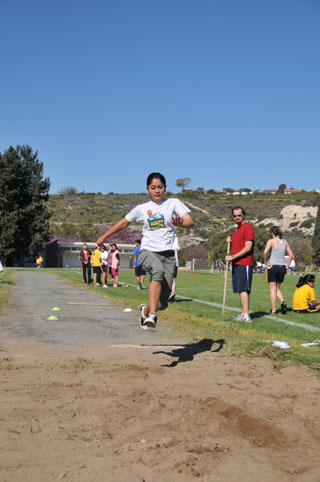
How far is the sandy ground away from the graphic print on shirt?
1.49 metres

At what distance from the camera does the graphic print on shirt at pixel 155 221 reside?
19.2 feet

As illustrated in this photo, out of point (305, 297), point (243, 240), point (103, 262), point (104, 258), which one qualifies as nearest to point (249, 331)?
point (243, 240)

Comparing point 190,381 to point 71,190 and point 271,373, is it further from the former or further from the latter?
point 71,190

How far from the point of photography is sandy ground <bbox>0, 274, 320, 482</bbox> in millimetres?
2760

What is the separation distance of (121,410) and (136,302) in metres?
9.63

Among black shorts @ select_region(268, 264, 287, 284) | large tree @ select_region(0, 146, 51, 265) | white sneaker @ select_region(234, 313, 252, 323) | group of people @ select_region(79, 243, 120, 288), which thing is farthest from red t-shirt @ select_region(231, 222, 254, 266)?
large tree @ select_region(0, 146, 51, 265)

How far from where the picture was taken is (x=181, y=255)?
72812 mm

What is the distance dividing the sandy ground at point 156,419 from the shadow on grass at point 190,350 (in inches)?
4.9

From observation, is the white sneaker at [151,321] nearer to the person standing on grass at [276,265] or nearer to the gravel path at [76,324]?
the gravel path at [76,324]

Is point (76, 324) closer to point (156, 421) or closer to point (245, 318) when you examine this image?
point (245, 318)

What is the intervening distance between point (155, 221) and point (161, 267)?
0.54m

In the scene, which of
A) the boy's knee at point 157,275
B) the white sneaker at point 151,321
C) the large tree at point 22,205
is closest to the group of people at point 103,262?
the boy's knee at point 157,275

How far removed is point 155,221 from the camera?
5.88m

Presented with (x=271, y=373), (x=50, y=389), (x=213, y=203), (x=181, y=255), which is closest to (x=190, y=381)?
(x=271, y=373)
